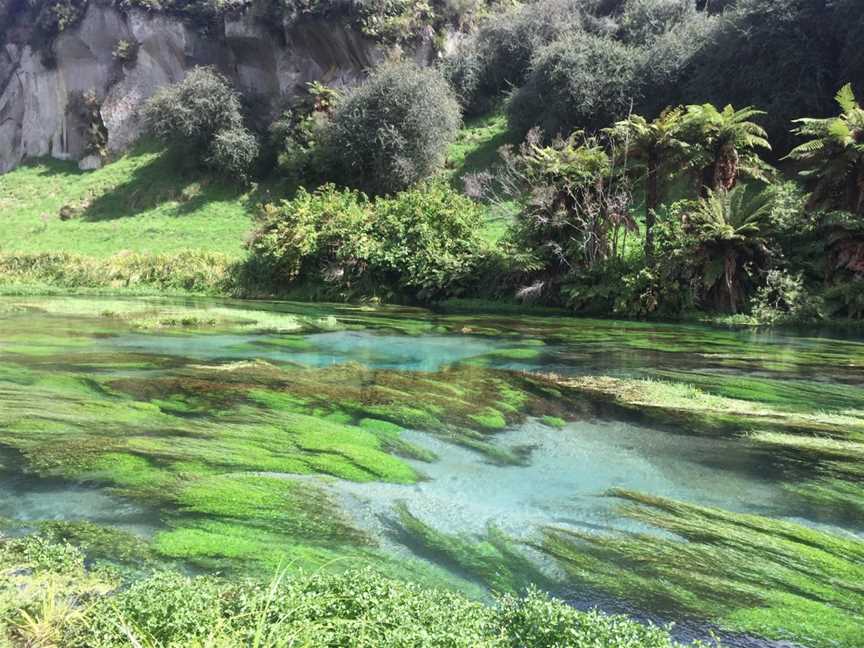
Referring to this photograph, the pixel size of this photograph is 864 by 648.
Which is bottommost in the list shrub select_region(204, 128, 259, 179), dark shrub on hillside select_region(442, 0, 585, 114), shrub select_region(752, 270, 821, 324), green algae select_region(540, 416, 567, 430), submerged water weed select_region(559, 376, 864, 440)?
green algae select_region(540, 416, 567, 430)

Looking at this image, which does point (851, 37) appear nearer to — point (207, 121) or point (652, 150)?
point (652, 150)

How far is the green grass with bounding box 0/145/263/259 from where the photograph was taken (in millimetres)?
27478

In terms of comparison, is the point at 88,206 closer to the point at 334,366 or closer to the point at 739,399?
the point at 334,366

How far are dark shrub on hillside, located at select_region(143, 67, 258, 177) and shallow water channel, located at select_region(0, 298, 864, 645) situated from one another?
20910mm

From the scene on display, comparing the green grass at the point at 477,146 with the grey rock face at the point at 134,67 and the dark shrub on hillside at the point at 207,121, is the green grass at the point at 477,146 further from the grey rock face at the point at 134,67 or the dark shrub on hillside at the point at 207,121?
the dark shrub on hillside at the point at 207,121

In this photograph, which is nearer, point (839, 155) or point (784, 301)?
point (839, 155)

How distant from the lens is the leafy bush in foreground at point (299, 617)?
2.66 m

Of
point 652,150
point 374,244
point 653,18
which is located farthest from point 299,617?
point 653,18

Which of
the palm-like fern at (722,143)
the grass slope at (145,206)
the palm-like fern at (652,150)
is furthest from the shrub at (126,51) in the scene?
the palm-like fern at (722,143)

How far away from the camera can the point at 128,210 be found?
31.8 meters

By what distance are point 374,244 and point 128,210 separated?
57.8 feet

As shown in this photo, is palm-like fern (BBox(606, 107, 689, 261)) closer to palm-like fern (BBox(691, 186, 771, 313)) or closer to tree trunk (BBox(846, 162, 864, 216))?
palm-like fern (BBox(691, 186, 771, 313))

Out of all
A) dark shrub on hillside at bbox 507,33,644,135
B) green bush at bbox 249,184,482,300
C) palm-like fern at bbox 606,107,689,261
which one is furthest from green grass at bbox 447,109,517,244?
palm-like fern at bbox 606,107,689,261

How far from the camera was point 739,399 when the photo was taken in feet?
25.8
